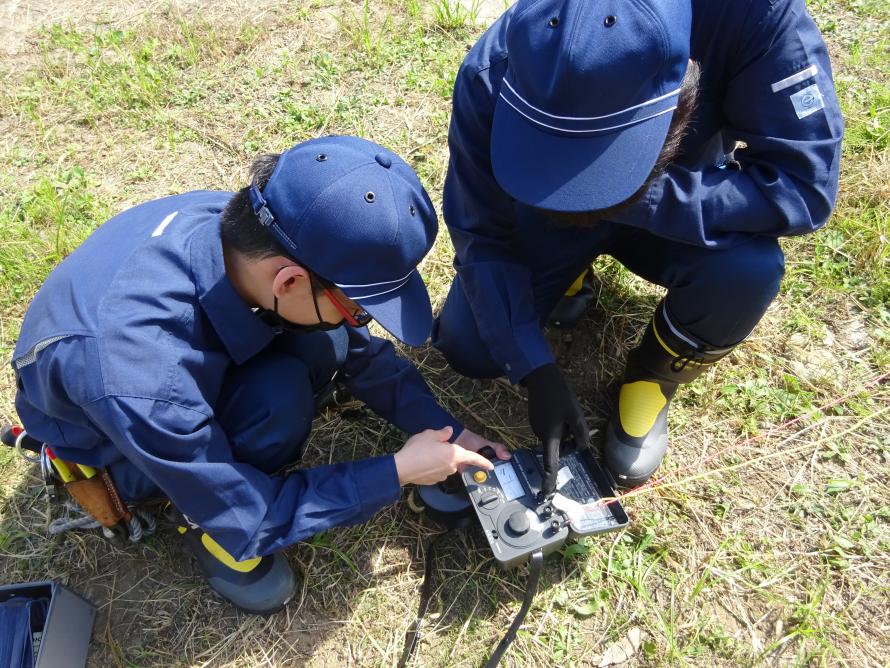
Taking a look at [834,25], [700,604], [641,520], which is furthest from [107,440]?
[834,25]

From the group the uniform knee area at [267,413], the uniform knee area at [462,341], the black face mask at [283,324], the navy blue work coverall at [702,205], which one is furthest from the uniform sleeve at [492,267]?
the uniform knee area at [267,413]

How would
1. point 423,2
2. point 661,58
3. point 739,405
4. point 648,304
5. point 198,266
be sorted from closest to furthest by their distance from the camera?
point 661,58 < point 198,266 < point 739,405 < point 648,304 < point 423,2

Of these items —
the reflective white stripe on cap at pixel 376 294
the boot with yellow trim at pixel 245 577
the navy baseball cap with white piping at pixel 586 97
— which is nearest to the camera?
the navy baseball cap with white piping at pixel 586 97

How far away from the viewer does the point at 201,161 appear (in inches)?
126

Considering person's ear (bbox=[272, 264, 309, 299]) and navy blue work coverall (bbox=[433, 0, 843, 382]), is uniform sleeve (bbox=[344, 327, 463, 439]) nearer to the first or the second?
navy blue work coverall (bbox=[433, 0, 843, 382])

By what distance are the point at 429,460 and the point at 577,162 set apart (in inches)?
34.9

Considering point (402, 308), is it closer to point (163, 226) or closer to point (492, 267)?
point (492, 267)

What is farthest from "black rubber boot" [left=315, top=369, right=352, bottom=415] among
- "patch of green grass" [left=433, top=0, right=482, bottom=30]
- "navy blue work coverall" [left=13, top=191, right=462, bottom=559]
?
"patch of green grass" [left=433, top=0, right=482, bottom=30]

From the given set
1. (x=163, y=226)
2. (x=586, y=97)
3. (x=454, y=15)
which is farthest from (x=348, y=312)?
(x=454, y=15)

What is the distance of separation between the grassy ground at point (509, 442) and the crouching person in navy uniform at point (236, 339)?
0.93 feet

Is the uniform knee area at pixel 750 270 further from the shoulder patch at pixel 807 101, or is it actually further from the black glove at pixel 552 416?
the black glove at pixel 552 416

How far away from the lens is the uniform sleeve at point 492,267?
1.96 meters

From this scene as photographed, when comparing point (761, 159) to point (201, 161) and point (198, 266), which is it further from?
point (201, 161)

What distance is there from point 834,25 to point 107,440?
4145 mm
